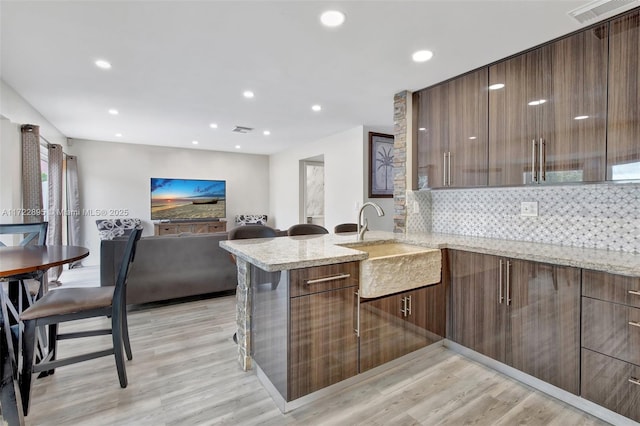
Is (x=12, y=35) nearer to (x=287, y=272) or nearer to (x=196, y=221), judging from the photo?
(x=287, y=272)

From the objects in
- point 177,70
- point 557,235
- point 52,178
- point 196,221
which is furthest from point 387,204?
point 52,178

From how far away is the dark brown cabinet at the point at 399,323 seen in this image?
1.97 m

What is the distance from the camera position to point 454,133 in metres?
2.75

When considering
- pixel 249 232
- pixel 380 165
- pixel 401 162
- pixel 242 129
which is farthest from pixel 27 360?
pixel 380 165

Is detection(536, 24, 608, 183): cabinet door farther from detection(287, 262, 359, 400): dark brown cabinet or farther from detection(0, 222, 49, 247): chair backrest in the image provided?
detection(0, 222, 49, 247): chair backrest

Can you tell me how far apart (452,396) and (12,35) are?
397cm

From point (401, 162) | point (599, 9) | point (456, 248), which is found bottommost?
point (456, 248)

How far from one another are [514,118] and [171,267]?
148 inches

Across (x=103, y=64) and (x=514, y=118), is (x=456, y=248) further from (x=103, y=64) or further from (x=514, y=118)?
(x=103, y=64)

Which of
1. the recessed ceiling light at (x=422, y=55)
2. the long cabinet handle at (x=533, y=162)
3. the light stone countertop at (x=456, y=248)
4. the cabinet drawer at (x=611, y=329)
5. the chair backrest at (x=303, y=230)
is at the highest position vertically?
the recessed ceiling light at (x=422, y=55)

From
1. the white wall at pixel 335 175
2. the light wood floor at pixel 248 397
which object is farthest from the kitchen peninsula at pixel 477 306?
the white wall at pixel 335 175

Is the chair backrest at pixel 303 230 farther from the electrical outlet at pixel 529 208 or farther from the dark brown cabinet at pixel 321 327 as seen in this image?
the electrical outlet at pixel 529 208

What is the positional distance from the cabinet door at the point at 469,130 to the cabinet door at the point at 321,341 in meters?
1.59

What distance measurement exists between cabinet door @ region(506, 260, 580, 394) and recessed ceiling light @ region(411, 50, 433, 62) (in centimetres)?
172
